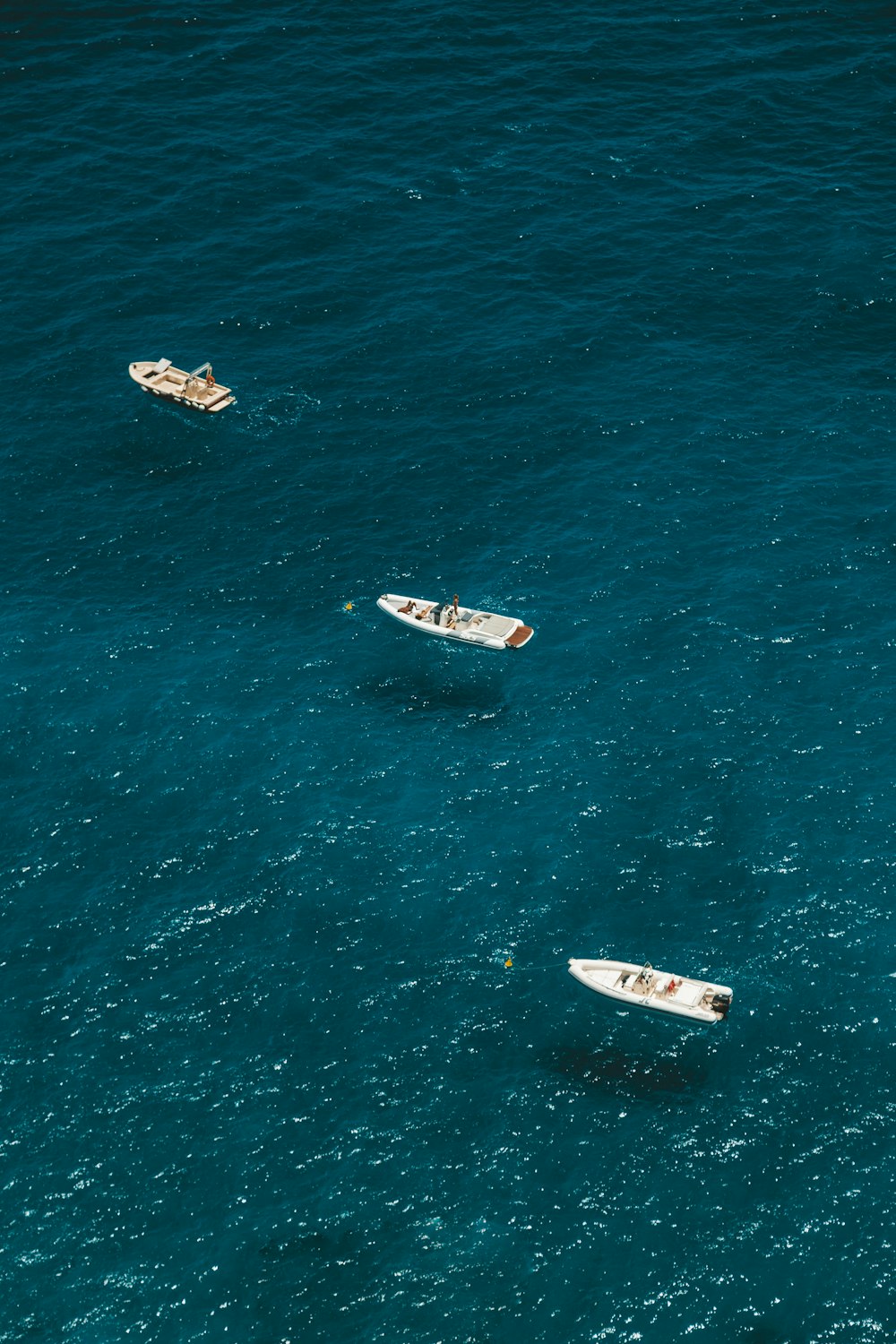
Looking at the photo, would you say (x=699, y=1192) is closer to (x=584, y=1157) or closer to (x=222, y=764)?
(x=584, y=1157)

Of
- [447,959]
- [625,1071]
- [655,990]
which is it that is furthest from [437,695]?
[625,1071]

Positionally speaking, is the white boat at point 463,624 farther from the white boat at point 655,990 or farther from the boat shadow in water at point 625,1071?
the boat shadow in water at point 625,1071

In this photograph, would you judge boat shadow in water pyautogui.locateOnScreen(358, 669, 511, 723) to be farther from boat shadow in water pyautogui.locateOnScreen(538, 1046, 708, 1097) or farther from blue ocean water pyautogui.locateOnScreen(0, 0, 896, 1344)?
boat shadow in water pyautogui.locateOnScreen(538, 1046, 708, 1097)

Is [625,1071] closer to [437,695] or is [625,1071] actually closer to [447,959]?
[447,959]

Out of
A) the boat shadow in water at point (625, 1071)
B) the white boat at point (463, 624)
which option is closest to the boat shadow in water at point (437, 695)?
the white boat at point (463, 624)

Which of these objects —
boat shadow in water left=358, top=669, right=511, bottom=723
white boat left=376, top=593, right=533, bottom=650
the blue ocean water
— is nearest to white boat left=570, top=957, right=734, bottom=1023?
the blue ocean water
